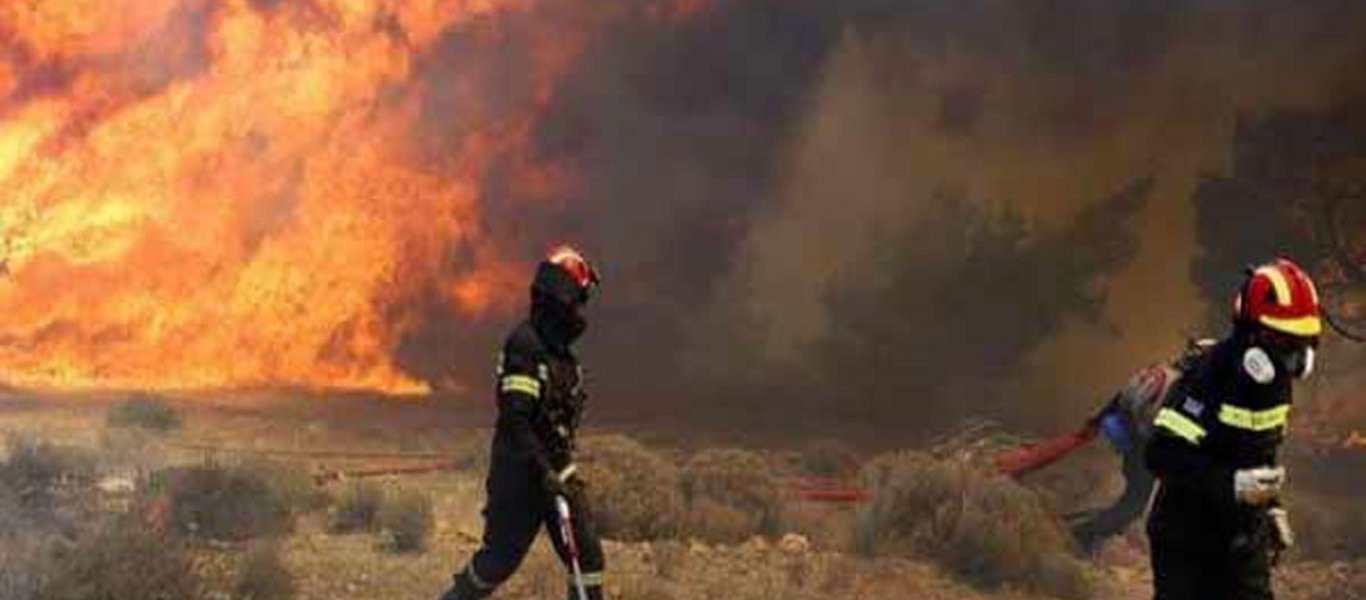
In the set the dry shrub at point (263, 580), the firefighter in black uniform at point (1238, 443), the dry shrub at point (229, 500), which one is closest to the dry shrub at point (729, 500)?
the dry shrub at point (229, 500)

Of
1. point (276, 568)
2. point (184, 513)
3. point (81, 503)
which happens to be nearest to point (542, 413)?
point (276, 568)

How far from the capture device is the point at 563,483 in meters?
7.06

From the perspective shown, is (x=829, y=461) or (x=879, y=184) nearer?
(x=829, y=461)

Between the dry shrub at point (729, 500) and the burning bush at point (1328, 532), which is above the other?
the dry shrub at point (729, 500)

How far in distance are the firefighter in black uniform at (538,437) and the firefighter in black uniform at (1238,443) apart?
2717 millimetres

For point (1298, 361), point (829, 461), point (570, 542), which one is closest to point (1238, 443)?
point (1298, 361)

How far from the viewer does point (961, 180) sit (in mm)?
23812

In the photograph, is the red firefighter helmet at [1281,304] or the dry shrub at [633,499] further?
the dry shrub at [633,499]

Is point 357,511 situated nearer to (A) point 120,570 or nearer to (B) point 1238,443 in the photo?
(A) point 120,570

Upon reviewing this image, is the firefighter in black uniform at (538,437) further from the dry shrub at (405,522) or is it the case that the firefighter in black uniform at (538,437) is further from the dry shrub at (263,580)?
the dry shrub at (405,522)

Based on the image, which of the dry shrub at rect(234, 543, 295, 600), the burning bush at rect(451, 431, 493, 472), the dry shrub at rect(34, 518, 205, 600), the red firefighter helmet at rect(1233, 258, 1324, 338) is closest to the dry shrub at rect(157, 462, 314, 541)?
the dry shrub at rect(234, 543, 295, 600)

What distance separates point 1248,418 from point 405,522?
21.8ft

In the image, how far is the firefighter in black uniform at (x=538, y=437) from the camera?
698cm

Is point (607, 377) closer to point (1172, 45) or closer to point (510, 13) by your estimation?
point (510, 13)
